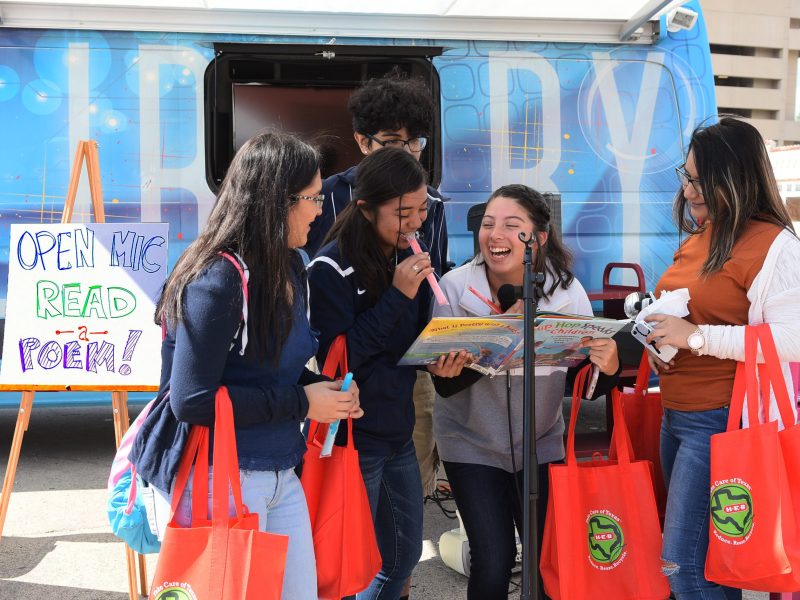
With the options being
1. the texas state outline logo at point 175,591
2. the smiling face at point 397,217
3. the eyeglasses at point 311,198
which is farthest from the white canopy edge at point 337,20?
the texas state outline logo at point 175,591

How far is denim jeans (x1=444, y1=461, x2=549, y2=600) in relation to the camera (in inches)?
98.3

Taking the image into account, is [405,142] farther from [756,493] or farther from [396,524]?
[756,493]

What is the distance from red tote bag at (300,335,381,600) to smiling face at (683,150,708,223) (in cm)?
108

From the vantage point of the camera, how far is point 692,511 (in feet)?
7.78

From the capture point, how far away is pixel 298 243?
2084 millimetres

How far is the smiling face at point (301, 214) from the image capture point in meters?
2.04

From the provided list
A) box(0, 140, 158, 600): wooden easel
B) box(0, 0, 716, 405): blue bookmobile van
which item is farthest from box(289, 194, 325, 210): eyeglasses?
box(0, 0, 716, 405): blue bookmobile van

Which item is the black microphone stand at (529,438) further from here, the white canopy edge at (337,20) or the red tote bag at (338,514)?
the white canopy edge at (337,20)

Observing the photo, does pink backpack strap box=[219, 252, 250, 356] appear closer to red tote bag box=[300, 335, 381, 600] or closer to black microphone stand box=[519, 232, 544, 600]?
red tote bag box=[300, 335, 381, 600]

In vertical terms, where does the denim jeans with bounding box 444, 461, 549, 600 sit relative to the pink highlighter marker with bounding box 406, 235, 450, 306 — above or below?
below

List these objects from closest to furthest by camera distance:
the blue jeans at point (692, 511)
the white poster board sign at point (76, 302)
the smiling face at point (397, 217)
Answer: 1. the blue jeans at point (692, 511)
2. the smiling face at point (397, 217)
3. the white poster board sign at point (76, 302)

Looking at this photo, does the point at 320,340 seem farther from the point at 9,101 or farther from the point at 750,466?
the point at 9,101

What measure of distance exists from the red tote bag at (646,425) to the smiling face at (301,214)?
1.23 m

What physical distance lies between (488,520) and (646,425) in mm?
628
